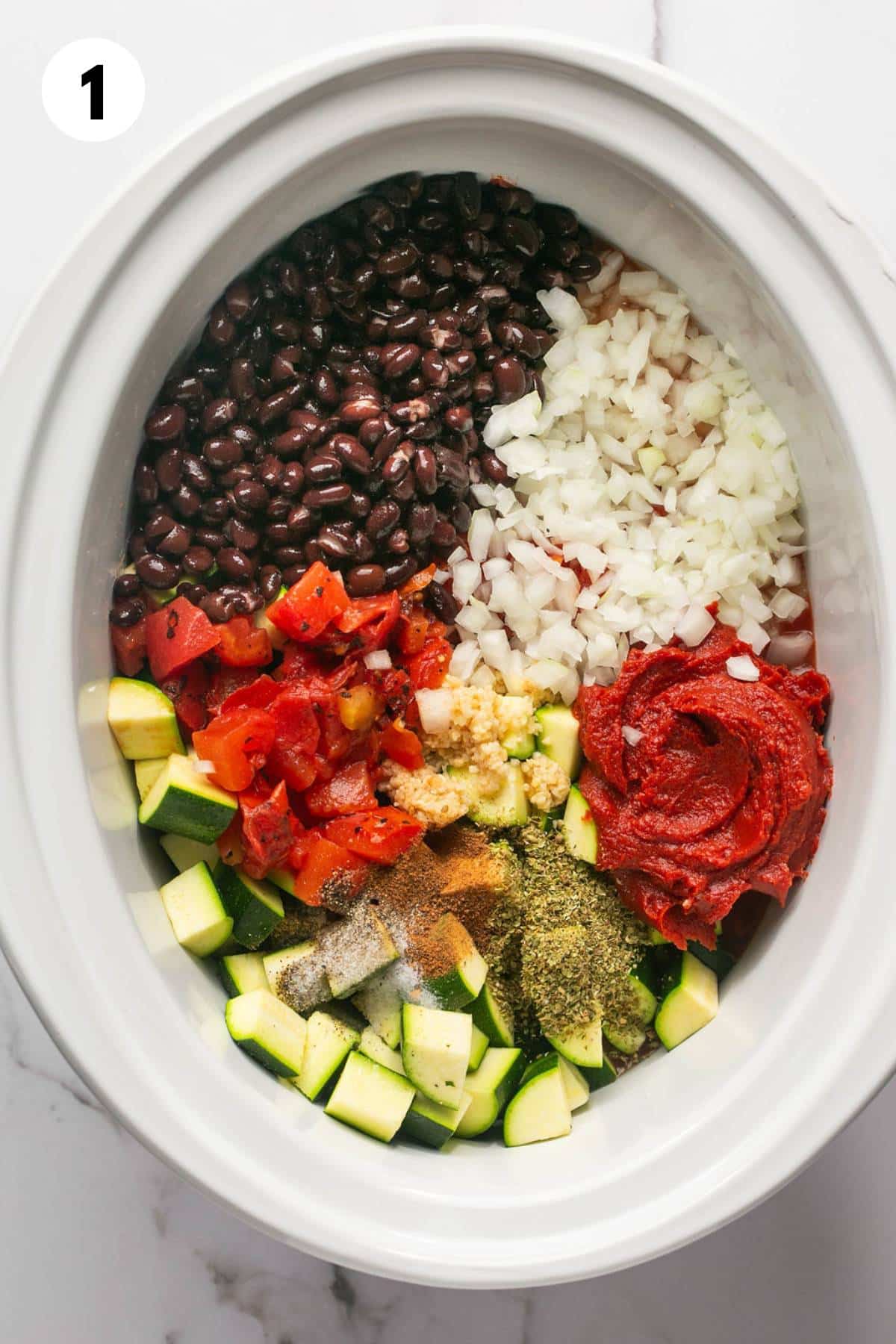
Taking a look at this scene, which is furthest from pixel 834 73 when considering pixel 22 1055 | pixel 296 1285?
pixel 296 1285

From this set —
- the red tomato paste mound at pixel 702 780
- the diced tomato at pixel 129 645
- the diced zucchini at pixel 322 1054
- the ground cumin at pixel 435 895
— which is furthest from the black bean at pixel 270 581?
the diced zucchini at pixel 322 1054

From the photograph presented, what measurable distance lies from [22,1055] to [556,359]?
179cm

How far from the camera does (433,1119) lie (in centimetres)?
183

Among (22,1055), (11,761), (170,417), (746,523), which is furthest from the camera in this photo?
(22,1055)

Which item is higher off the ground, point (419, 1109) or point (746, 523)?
point (746, 523)

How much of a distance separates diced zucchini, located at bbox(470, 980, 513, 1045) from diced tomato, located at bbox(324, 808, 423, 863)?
31 centimetres

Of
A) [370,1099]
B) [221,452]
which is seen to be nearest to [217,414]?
[221,452]

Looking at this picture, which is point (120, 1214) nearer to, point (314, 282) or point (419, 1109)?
point (419, 1109)

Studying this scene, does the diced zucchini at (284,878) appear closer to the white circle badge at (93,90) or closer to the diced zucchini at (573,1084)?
the diced zucchini at (573,1084)

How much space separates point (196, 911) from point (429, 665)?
62 cm

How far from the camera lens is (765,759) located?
1.86 m

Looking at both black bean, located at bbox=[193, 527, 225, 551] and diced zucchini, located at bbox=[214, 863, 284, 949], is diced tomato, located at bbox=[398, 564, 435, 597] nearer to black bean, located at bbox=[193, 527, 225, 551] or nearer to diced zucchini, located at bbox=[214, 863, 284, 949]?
black bean, located at bbox=[193, 527, 225, 551]

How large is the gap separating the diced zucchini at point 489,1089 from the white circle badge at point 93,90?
6.55 feet

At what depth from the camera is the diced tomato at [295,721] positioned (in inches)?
72.8
